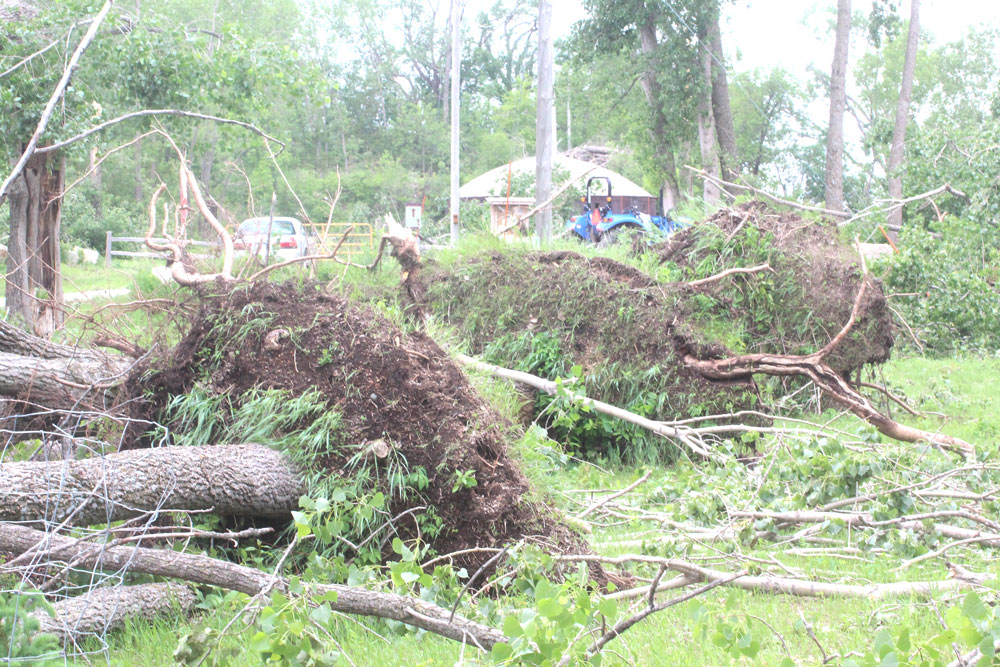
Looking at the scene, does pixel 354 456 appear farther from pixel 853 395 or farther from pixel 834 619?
pixel 853 395

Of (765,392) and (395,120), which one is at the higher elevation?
(395,120)

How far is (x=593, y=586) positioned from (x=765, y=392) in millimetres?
4509

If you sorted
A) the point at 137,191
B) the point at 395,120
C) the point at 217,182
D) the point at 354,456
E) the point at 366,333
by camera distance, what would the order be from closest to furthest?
the point at 354,456 → the point at 366,333 → the point at 137,191 → the point at 217,182 → the point at 395,120

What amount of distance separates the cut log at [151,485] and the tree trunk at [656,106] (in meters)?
20.7

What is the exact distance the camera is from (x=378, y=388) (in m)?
4.79

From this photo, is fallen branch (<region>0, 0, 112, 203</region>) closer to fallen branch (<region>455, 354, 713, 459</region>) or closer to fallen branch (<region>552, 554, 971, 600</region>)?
fallen branch (<region>552, 554, 971, 600</region>)

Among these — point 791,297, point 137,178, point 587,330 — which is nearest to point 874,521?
point 587,330

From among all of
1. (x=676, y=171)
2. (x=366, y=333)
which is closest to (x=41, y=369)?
(x=366, y=333)

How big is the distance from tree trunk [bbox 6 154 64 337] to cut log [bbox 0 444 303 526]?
5627 mm

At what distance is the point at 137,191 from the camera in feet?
124

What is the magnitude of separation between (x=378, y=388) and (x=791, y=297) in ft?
15.9

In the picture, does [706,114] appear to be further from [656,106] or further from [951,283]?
[951,283]

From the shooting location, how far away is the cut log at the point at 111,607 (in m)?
3.50

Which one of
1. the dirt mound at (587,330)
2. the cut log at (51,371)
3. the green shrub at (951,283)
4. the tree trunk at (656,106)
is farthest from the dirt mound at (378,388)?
the tree trunk at (656,106)
